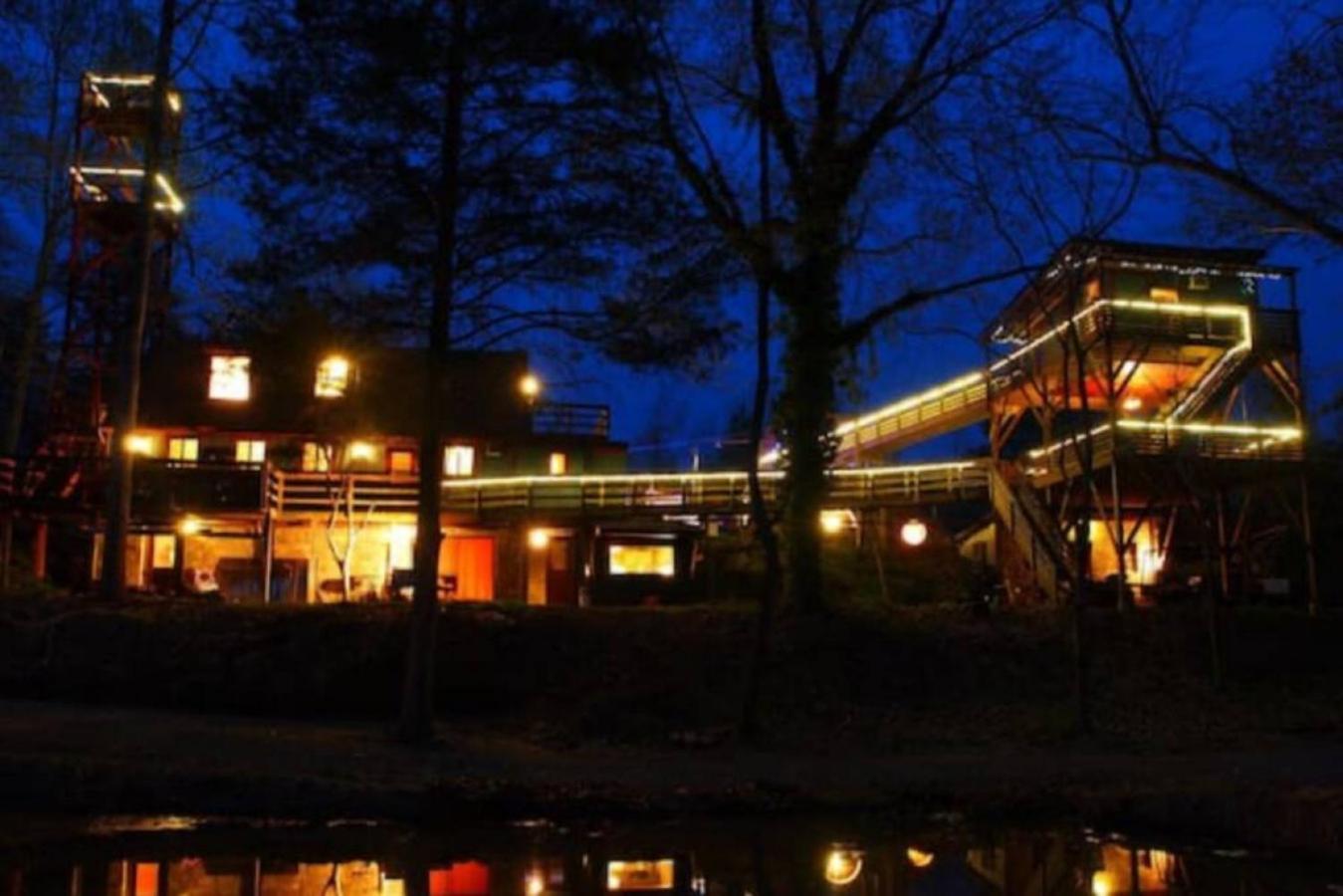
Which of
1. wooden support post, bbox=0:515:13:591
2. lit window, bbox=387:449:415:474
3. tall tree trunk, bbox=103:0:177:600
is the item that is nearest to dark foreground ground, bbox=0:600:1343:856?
tall tree trunk, bbox=103:0:177:600

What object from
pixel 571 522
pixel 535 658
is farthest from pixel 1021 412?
pixel 535 658

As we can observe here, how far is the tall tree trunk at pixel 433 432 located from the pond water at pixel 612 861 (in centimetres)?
461

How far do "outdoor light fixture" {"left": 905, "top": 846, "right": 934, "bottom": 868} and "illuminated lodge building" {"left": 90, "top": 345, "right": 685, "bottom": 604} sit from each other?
19.8 m

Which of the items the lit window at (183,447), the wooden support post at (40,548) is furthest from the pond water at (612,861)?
the lit window at (183,447)

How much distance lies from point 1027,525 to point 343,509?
1764 centimetres

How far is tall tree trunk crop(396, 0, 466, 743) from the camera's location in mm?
17156

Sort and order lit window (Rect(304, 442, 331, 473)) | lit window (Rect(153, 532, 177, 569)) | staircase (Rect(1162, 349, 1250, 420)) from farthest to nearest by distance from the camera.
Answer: lit window (Rect(304, 442, 331, 473)) → lit window (Rect(153, 532, 177, 569)) → staircase (Rect(1162, 349, 1250, 420))

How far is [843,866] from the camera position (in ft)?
35.9

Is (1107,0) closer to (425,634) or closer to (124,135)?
(425,634)

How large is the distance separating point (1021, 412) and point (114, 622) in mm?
23750

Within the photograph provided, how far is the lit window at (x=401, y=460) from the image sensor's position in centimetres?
3856

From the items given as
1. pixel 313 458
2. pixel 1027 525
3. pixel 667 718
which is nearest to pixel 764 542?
pixel 667 718

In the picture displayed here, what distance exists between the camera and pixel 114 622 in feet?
74.5

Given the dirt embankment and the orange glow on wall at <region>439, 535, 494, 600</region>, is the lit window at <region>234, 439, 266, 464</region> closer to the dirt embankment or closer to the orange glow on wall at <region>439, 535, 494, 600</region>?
the orange glow on wall at <region>439, 535, 494, 600</region>
